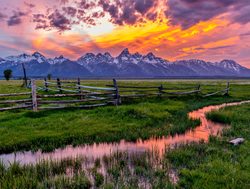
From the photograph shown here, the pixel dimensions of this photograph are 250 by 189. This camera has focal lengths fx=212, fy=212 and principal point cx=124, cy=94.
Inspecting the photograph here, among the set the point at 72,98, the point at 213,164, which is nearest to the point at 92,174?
the point at 213,164

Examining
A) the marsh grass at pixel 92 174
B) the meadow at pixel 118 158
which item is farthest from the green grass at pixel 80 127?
the marsh grass at pixel 92 174

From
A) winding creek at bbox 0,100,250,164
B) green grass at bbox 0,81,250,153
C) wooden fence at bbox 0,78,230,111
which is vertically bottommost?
winding creek at bbox 0,100,250,164

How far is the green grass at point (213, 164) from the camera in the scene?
15.4ft

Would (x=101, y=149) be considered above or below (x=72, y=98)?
below

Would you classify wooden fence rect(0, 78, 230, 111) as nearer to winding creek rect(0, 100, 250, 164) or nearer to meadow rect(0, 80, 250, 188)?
meadow rect(0, 80, 250, 188)

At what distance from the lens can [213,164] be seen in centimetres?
557

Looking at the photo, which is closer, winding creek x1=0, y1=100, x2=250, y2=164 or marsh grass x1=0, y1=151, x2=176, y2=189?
marsh grass x1=0, y1=151, x2=176, y2=189

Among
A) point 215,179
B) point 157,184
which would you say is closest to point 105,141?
point 157,184

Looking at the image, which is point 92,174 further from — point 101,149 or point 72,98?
point 72,98

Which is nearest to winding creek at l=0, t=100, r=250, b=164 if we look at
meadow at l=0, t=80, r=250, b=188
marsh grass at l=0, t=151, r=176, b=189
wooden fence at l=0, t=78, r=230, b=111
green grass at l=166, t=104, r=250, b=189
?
meadow at l=0, t=80, r=250, b=188

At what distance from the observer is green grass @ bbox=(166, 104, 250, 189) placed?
185 inches

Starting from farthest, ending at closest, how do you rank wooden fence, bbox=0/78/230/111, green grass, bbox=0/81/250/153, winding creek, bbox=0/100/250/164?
1. wooden fence, bbox=0/78/230/111
2. green grass, bbox=0/81/250/153
3. winding creek, bbox=0/100/250/164

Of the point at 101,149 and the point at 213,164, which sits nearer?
the point at 213,164

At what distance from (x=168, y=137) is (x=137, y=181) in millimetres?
4362
